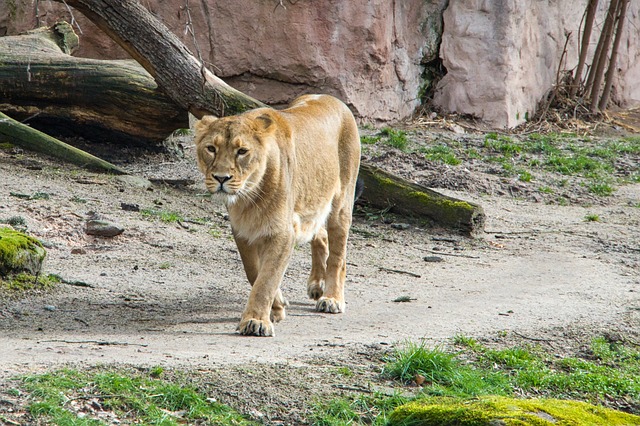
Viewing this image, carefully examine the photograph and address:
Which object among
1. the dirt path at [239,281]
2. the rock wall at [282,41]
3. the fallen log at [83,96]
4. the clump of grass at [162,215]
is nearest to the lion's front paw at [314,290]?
the dirt path at [239,281]

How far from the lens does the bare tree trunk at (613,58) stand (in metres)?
16.7

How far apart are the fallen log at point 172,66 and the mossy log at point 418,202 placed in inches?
0.4

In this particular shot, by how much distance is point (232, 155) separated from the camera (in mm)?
5707

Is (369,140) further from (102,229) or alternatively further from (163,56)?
(102,229)

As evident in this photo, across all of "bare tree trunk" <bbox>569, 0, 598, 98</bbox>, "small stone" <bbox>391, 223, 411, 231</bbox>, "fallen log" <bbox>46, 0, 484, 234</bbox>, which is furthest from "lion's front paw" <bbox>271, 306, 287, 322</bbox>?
"bare tree trunk" <bbox>569, 0, 598, 98</bbox>

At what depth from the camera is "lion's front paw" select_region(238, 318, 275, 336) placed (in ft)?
18.7

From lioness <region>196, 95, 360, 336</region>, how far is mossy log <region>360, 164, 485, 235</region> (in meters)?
2.41

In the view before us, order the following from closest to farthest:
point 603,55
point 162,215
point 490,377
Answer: point 490,377, point 162,215, point 603,55

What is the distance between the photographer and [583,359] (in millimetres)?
5855

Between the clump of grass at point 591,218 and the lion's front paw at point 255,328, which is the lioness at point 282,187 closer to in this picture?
the lion's front paw at point 255,328

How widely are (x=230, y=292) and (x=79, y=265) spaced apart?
1.23 metres

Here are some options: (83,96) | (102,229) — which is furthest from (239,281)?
(83,96)

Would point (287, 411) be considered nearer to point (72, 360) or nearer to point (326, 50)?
point (72, 360)

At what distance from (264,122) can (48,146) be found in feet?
15.5
